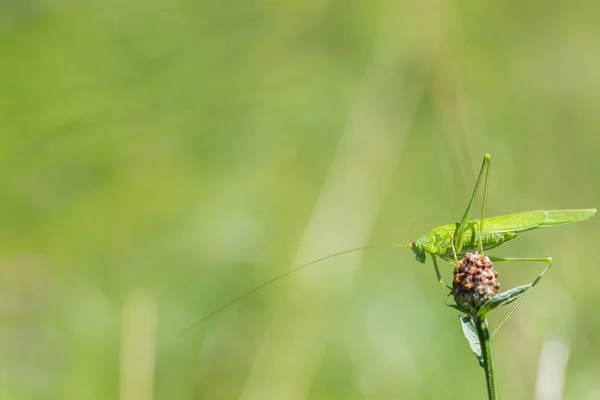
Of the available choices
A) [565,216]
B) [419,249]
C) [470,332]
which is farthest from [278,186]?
[470,332]

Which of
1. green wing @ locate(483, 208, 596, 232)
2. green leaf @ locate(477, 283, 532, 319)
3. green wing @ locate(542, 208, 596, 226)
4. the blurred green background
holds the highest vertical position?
the blurred green background

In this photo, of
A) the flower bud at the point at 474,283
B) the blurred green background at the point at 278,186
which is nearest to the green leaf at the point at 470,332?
the flower bud at the point at 474,283

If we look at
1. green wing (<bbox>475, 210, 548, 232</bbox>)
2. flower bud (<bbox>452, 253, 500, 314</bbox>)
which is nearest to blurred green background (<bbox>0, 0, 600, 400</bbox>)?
green wing (<bbox>475, 210, 548, 232</bbox>)

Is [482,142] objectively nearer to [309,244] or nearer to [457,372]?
[309,244]

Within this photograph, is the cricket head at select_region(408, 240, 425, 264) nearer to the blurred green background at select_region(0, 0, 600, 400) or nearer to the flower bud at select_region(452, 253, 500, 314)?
the flower bud at select_region(452, 253, 500, 314)

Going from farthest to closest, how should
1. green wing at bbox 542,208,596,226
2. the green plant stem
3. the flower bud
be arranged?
green wing at bbox 542,208,596,226, the flower bud, the green plant stem

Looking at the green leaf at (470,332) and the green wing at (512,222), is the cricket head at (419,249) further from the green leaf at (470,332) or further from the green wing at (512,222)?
the green leaf at (470,332)

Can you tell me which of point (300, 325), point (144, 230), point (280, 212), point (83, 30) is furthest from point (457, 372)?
point (83, 30)
